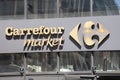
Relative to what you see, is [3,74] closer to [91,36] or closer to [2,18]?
[2,18]

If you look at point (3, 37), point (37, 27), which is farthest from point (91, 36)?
point (3, 37)

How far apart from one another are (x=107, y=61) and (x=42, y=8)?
10.6ft

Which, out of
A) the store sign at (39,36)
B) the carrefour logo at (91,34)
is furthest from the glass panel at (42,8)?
the carrefour logo at (91,34)

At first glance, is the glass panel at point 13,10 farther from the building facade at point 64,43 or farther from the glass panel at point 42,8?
the glass panel at point 42,8

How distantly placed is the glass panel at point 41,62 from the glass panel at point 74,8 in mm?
1676

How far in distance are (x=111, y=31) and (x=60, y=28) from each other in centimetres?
189

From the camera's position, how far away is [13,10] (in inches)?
714

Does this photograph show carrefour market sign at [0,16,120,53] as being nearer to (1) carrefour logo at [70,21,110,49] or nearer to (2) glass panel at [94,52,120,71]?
(1) carrefour logo at [70,21,110,49]

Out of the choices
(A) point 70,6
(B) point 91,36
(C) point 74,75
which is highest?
(A) point 70,6

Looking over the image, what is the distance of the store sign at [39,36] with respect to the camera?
17406mm

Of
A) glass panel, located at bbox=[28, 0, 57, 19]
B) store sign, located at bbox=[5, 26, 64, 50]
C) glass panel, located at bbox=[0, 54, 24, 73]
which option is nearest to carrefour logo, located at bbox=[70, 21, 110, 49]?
store sign, located at bbox=[5, 26, 64, 50]

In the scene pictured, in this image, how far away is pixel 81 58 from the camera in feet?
57.1

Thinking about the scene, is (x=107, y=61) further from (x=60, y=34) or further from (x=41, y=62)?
(x=41, y=62)

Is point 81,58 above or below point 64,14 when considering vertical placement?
below
